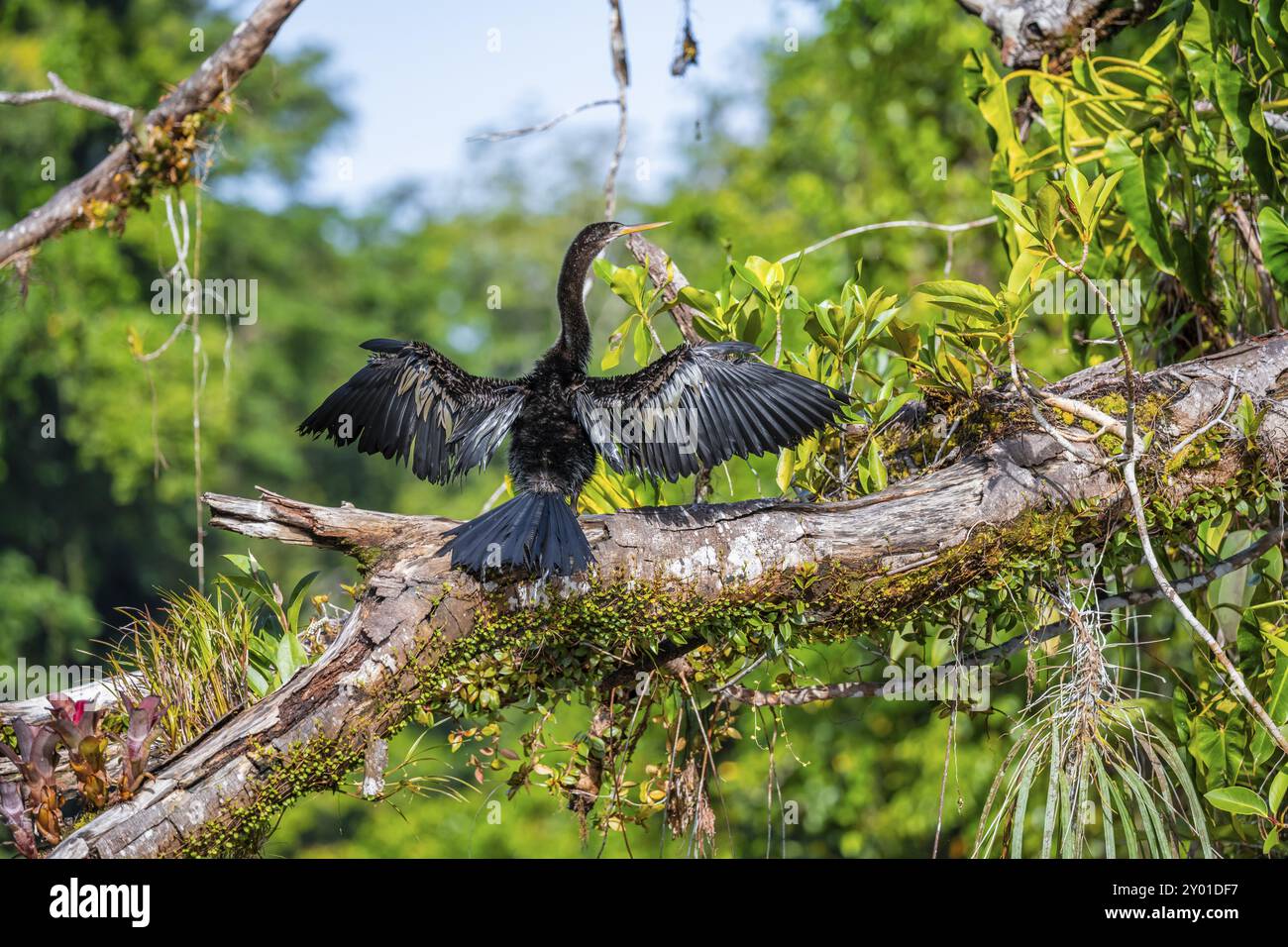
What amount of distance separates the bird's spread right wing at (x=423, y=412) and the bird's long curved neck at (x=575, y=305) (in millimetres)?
259

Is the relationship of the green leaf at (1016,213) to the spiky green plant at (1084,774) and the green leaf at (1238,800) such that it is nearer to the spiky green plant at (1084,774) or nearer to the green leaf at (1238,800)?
the spiky green plant at (1084,774)

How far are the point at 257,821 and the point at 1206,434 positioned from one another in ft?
6.87

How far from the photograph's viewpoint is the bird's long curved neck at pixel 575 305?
3018mm

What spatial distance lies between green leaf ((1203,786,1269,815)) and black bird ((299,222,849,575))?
1.08m

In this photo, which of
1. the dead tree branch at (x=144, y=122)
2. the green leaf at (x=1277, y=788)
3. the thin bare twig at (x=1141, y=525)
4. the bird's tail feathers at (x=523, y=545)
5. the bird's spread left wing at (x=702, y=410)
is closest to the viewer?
the thin bare twig at (x=1141, y=525)

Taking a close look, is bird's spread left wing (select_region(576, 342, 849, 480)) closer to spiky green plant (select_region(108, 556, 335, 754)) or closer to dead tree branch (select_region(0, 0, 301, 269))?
spiky green plant (select_region(108, 556, 335, 754))

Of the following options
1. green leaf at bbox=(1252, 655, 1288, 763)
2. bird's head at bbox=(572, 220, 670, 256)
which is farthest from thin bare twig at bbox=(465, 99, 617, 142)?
green leaf at bbox=(1252, 655, 1288, 763)

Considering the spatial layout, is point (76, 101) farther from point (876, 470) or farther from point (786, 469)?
point (876, 470)

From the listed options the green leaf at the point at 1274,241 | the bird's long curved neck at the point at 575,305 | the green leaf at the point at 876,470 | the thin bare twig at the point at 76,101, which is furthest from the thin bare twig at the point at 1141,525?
the thin bare twig at the point at 76,101

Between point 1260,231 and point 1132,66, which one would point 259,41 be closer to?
point 1132,66

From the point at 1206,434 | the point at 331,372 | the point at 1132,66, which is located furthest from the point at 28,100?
the point at 331,372

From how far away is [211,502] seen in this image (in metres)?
2.30

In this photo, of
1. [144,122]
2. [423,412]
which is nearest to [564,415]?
[423,412]

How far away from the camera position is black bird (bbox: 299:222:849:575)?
2.42 meters
